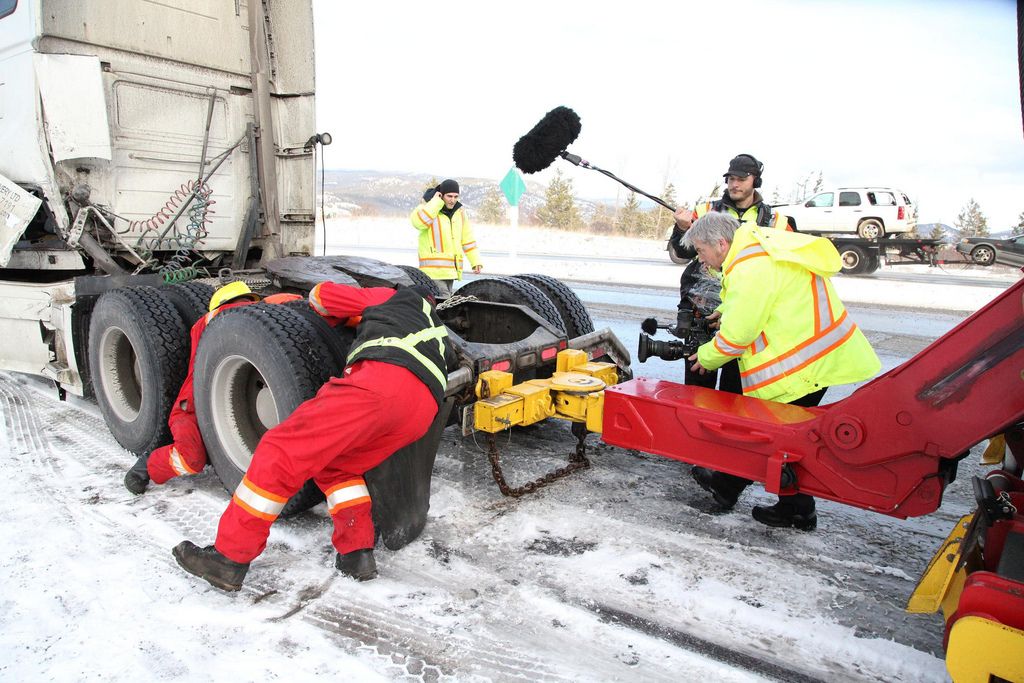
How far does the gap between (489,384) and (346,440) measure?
107 centimetres

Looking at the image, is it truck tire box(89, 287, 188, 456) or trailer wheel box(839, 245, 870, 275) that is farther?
trailer wheel box(839, 245, 870, 275)

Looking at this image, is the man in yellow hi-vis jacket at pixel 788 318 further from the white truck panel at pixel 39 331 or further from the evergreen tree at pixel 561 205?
the evergreen tree at pixel 561 205

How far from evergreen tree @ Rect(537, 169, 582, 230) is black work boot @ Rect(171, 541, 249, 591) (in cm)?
4503

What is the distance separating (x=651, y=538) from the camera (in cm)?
330

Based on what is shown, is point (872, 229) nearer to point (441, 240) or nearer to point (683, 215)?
point (441, 240)

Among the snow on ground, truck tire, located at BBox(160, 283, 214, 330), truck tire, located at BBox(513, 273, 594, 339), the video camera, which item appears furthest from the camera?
the snow on ground

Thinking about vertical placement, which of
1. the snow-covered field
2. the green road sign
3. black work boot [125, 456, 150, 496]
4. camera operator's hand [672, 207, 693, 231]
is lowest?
the snow-covered field

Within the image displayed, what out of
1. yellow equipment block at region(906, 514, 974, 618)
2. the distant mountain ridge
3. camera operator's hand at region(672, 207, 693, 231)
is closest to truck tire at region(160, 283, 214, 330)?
camera operator's hand at region(672, 207, 693, 231)

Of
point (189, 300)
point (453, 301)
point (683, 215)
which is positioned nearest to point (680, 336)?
point (683, 215)

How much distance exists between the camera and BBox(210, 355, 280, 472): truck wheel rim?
11.9 ft

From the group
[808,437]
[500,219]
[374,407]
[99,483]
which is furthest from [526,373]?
[500,219]

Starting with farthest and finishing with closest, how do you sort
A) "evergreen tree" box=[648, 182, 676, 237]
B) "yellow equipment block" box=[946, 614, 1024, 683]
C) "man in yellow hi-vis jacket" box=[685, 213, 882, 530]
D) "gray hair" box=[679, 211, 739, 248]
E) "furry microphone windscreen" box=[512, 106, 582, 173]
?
"evergreen tree" box=[648, 182, 676, 237] < "furry microphone windscreen" box=[512, 106, 582, 173] < "gray hair" box=[679, 211, 739, 248] < "man in yellow hi-vis jacket" box=[685, 213, 882, 530] < "yellow equipment block" box=[946, 614, 1024, 683]

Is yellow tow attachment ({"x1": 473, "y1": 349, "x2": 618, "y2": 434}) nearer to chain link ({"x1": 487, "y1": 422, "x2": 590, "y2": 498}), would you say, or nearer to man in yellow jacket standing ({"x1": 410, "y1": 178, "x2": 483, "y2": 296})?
chain link ({"x1": 487, "y1": 422, "x2": 590, "y2": 498})

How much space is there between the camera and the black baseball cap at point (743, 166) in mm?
4420
